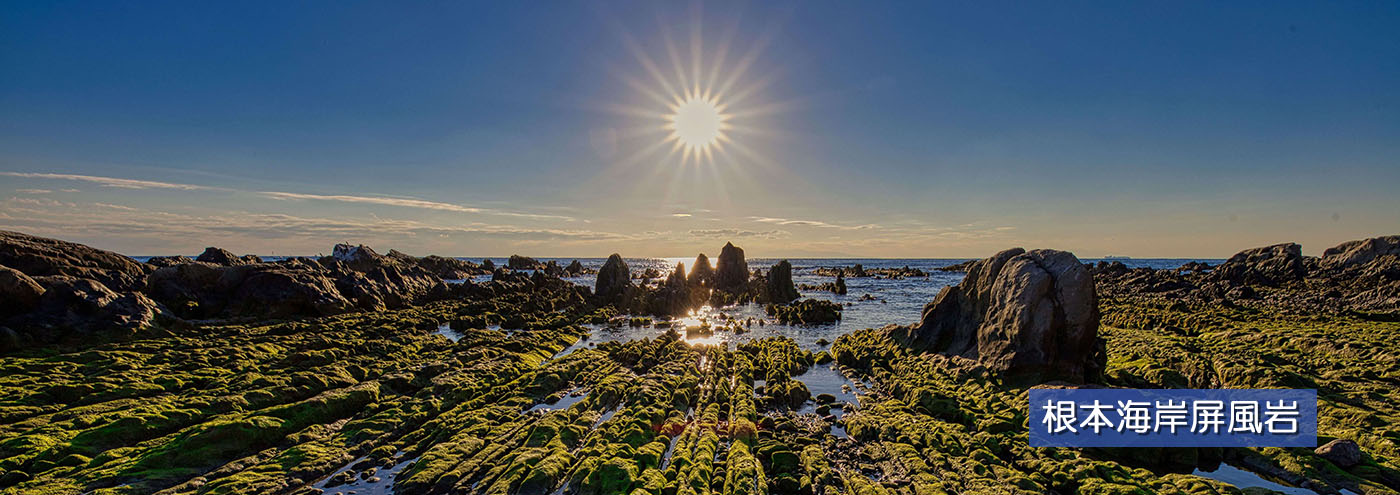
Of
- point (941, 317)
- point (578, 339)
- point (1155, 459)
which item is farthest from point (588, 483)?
point (578, 339)

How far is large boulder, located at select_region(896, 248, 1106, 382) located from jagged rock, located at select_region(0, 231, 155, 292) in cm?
6033

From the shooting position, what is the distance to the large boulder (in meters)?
Answer: 22.4

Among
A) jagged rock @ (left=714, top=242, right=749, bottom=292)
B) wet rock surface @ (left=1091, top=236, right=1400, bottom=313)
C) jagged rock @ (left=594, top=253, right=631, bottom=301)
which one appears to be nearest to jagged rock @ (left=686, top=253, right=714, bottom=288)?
jagged rock @ (left=714, top=242, right=749, bottom=292)

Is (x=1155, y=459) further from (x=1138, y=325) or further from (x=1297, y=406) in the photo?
(x=1138, y=325)

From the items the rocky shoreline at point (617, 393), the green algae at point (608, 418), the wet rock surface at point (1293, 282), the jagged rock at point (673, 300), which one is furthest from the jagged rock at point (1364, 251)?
the jagged rock at point (673, 300)

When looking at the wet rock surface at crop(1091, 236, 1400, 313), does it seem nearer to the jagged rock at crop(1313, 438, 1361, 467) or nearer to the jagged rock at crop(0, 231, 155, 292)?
the jagged rock at crop(1313, 438, 1361, 467)

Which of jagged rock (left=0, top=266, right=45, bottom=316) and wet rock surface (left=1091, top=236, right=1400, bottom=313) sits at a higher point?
wet rock surface (left=1091, top=236, right=1400, bottom=313)

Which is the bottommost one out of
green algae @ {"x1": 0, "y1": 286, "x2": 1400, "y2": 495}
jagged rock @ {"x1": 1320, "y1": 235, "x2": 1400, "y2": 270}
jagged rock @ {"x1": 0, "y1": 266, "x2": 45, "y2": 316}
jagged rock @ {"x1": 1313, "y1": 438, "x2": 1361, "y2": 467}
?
green algae @ {"x1": 0, "y1": 286, "x2": 1400, "y2": 495}

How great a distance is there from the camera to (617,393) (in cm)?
2286

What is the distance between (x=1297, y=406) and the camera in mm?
18281

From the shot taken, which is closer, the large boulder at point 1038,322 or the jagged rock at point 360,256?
the large boulder at point 1038,322

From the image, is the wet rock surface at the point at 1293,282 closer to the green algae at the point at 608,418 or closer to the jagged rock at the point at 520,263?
the green algae at the point at 608,418

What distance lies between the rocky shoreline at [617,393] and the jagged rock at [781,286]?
107 feet

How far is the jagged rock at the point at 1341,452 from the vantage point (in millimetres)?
14391
